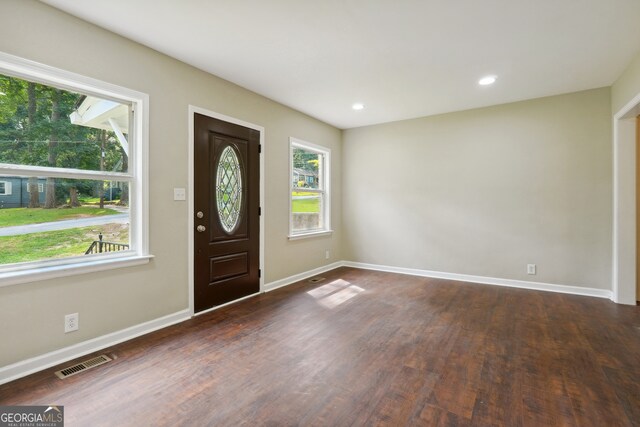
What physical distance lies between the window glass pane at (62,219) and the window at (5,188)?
0.02 m

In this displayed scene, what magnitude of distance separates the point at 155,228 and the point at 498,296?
13.8 feet

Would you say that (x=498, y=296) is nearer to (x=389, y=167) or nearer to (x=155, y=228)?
(x=389, y=167)

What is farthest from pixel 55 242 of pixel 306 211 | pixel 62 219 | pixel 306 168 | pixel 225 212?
pixel 306 168

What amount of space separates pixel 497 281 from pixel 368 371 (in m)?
3.30

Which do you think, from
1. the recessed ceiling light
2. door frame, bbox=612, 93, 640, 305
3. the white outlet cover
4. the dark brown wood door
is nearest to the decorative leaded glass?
the dark brown wood door

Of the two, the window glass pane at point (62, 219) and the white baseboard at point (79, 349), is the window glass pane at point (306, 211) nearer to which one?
the white baseboard at point (79, 349)

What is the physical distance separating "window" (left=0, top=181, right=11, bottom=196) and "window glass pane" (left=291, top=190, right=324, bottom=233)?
3.16m

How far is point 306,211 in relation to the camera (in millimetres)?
5203

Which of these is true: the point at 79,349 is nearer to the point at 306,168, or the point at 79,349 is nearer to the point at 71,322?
the point at 71,322

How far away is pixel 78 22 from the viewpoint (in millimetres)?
2398

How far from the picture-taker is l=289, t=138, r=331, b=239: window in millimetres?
4855

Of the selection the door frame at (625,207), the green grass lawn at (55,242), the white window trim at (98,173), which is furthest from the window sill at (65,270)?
the door frame at (625,207)

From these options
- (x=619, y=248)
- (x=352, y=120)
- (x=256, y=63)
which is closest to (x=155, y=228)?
(x=256, y=63)

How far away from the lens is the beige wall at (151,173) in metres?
2.14
